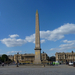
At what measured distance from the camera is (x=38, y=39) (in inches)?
1523

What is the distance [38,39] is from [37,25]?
15.2 ft

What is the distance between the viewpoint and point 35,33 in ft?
129

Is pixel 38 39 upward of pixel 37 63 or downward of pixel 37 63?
upward

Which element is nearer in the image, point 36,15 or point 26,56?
point 36,15

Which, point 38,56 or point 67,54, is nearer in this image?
point 38,56

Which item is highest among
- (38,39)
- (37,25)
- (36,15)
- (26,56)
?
(36,15)

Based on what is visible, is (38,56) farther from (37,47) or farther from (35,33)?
(35,33)

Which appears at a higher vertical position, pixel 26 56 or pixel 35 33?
pixel 35 33

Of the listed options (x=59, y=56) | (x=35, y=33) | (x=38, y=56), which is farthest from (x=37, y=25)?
(x=59, y=56)

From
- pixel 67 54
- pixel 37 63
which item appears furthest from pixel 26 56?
pixel 37 63

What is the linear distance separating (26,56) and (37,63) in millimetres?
111144

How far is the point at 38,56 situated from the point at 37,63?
221 cm

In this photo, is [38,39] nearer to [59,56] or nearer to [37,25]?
[37,25]

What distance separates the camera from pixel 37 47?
3850cm
